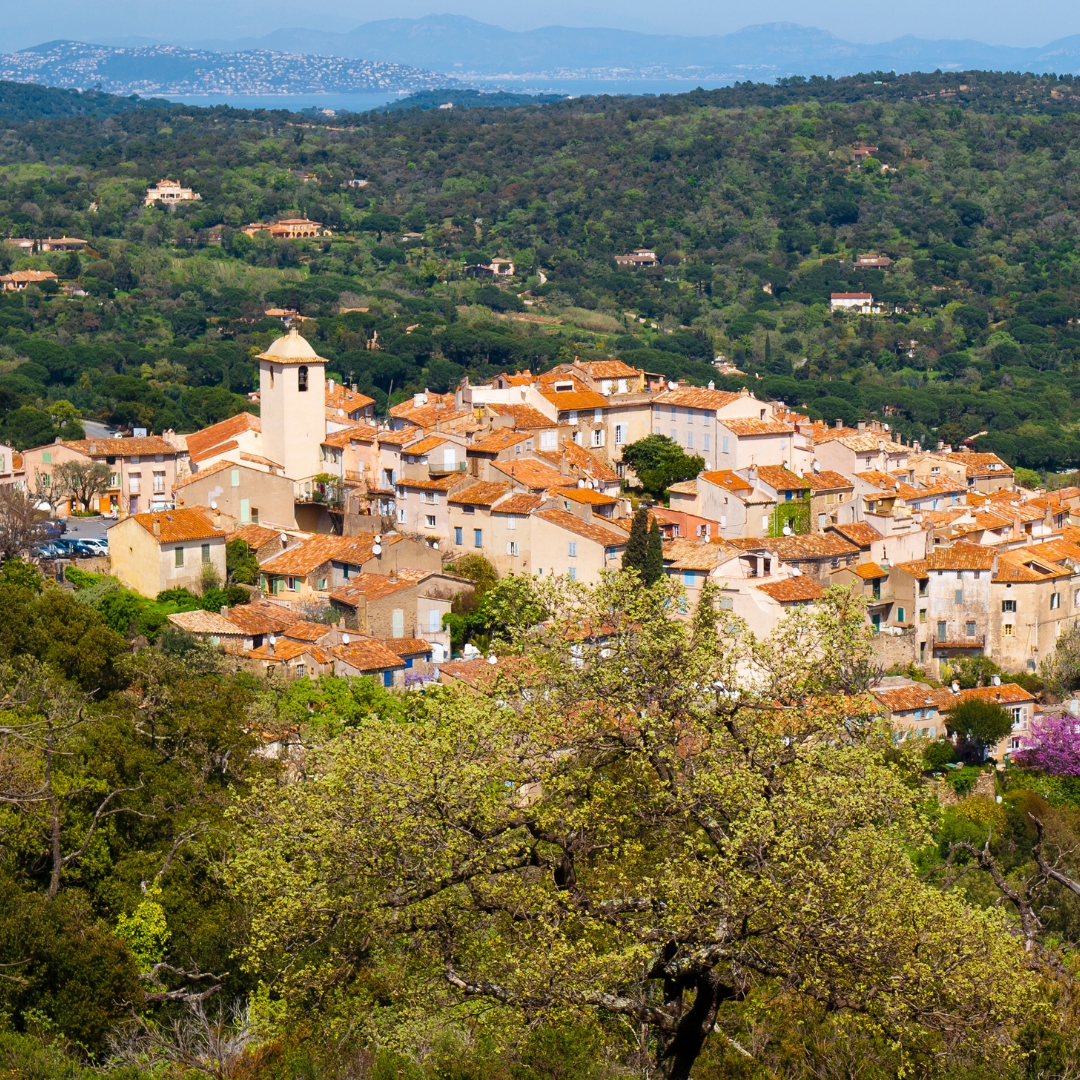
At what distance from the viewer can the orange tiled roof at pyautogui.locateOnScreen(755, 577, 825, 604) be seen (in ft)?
123

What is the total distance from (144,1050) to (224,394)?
188 ft

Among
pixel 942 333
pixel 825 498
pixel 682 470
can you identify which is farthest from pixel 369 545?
pixel 942 333

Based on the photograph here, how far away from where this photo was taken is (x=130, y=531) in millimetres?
39250

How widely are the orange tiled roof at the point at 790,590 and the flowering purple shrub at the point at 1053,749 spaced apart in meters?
5.71

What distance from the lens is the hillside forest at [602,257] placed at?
92438 mm

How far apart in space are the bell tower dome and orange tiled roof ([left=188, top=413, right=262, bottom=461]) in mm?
2327

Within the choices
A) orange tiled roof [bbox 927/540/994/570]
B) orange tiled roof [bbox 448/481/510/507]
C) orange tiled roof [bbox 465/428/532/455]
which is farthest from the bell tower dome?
orange tiled roof [bbox 927/540/994/570]

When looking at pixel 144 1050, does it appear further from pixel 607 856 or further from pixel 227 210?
pixel 227 210

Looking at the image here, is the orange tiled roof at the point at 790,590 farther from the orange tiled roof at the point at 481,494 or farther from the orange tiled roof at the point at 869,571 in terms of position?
the orange tiled roof at the point at 481,494

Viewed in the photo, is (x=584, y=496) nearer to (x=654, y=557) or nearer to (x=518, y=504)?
(x=518, y=504)

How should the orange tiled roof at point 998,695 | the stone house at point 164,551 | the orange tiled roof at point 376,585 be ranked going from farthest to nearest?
the orange tiled roof at point 998,695 → the stone house at point 164,551 → the orange tiled roof at point 376,585

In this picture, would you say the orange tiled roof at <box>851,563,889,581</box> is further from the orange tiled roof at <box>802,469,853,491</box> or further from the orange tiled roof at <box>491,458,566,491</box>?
the orange tiled roof at <box>491,458,566,491</box>

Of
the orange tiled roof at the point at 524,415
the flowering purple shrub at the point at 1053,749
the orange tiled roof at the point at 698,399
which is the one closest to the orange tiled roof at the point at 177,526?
the orange tiled roof at the point at 524,415

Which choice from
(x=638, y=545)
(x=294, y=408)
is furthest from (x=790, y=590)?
(x=294, y=408)
